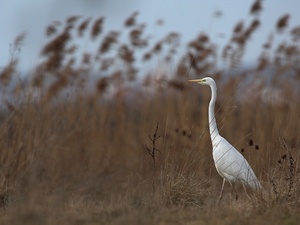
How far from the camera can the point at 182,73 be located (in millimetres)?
11391

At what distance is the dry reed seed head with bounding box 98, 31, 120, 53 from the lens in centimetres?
1138

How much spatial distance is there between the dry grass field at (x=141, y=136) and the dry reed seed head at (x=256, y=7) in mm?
22

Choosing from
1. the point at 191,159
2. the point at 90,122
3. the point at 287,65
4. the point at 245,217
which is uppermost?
the point at 287,65

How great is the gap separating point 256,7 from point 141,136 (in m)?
3.25

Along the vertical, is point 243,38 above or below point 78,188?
above

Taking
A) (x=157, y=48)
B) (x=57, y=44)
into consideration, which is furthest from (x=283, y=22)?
(x=57, y=44)

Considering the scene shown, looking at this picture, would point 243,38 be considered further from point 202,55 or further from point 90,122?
point 90,122

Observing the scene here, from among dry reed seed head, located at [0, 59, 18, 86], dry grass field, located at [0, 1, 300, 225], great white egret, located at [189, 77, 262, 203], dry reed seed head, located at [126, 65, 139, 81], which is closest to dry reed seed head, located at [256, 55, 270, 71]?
dry grass field, located at [0, 1, 300, 225]

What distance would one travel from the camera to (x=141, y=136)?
34.9ft

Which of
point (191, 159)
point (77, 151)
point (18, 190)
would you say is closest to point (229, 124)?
point (77, 151)

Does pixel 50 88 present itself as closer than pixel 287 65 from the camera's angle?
Yes

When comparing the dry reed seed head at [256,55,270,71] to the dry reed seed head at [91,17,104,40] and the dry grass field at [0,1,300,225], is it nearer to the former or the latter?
the dry grass field at [0,1,300,225]

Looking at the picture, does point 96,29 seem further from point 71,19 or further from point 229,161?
point 229,161

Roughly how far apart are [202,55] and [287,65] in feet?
5.06
